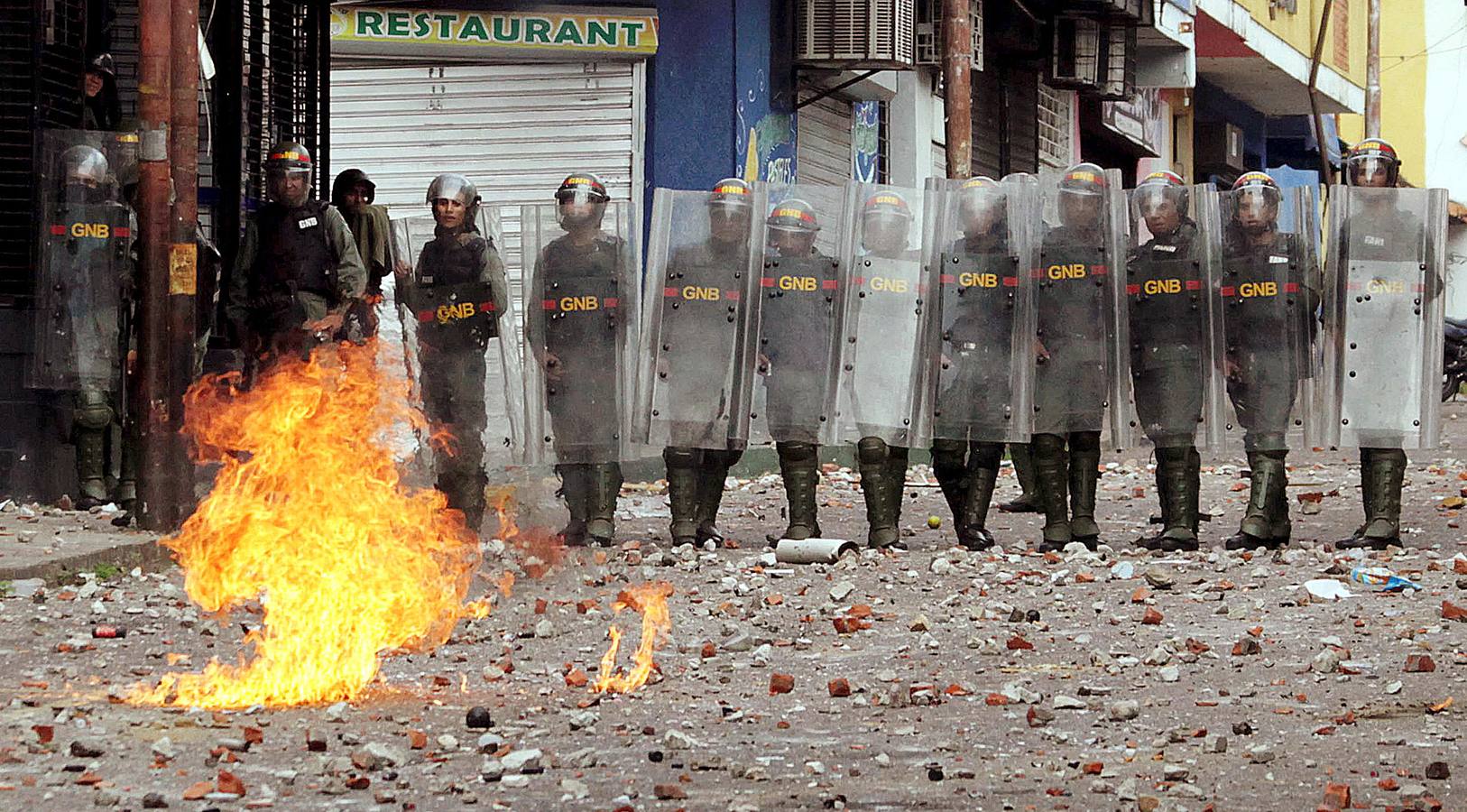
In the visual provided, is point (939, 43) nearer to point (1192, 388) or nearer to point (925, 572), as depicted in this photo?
point (1192, 388)

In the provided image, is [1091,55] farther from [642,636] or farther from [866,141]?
[642,636]

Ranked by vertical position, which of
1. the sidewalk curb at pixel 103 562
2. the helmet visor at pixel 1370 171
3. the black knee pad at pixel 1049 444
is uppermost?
the helmet visor at pixel 1370 171

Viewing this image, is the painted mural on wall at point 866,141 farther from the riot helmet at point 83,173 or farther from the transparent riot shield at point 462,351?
the riot helmet at point 83,173

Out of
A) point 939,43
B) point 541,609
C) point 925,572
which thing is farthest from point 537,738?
point 939,43

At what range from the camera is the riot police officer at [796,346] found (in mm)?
12055

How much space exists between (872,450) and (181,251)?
12.1 feet

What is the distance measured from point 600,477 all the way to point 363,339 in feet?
5.55

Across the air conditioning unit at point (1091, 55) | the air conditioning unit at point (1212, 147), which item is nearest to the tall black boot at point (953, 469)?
the air conditioning unit at point (1091, 55)

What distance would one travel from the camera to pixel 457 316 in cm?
1208

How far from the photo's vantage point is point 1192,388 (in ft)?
39.0

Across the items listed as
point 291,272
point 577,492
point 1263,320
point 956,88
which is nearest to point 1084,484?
point 1263,320

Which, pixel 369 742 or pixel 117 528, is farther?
pixel 117 528

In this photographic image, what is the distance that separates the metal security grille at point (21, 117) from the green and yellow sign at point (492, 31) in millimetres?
4768

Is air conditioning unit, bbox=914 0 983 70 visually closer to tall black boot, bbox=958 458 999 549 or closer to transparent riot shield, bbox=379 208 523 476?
tall black boot, bbox=958 458 999 549
